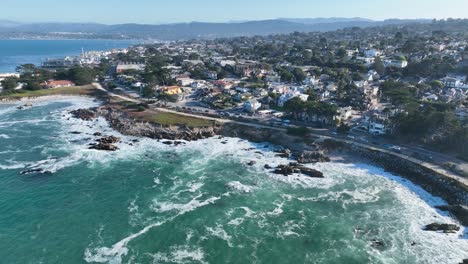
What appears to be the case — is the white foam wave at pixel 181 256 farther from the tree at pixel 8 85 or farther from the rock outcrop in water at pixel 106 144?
Answer: the tree at pixel 8 85

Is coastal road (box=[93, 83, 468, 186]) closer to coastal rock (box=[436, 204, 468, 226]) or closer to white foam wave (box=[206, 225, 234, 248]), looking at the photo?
coastal rock (box=[436, 204, 468, 226])

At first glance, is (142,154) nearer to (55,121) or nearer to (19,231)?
(19,231)

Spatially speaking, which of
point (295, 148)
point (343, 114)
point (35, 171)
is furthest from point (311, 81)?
point (35, 171)

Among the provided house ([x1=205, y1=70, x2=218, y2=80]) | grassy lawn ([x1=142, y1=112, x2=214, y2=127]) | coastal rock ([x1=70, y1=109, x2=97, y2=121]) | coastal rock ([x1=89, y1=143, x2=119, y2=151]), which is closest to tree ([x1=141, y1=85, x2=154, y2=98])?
grassy lawn ([x1=142, y1=112, x2=214, y2=127])

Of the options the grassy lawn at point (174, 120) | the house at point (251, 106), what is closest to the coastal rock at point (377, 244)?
the grassy lawn at point (174, 120)

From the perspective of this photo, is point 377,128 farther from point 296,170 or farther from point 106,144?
point 106,144

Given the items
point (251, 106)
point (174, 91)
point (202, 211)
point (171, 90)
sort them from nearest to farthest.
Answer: point (202, 211) < point (251, 106) < point (171, 90) < point (174, 91)
